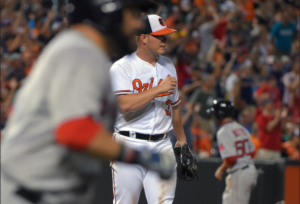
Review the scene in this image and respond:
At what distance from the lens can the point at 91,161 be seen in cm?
223

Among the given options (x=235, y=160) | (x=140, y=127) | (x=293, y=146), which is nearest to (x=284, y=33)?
(x=293, y=146)

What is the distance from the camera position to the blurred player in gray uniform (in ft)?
6.64

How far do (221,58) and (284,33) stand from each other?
171cm

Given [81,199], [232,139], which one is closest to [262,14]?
[232,139]

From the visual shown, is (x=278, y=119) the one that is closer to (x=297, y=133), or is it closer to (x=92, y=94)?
(x=297, y=133)

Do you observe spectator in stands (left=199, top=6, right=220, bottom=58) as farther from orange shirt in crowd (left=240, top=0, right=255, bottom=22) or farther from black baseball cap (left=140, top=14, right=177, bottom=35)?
black baseball cap (left=140, top=14, right=177, bottom=35)

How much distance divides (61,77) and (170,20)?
39.9 feet

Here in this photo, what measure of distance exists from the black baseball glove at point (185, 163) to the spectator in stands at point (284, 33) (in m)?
7.53

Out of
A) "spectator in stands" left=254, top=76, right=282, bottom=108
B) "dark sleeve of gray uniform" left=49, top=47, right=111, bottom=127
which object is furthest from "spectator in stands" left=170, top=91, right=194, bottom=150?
"dark sleeve of gray uniform" left=49, top=47, right=111, bottom=127

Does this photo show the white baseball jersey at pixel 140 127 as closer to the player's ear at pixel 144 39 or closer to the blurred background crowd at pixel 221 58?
the player's ear at pixel 144 39

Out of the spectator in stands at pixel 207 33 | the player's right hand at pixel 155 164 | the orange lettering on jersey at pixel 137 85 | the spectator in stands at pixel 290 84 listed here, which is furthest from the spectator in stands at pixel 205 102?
the player's right hand at pixel 155 164

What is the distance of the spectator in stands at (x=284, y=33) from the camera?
40.0 feet

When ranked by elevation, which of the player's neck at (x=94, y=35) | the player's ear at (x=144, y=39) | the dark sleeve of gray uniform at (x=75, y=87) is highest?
the player's neck at (x=94, y=35)

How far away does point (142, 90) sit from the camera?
16.2 feet
